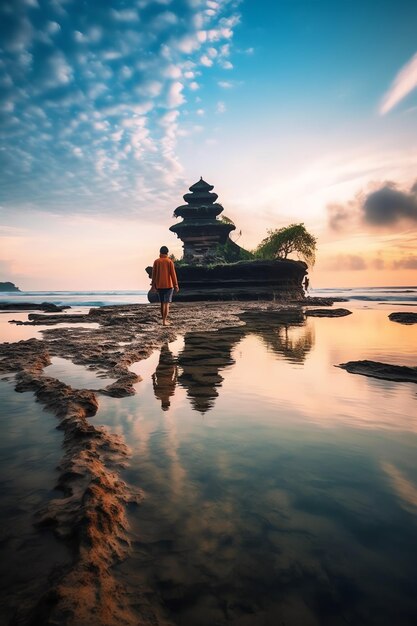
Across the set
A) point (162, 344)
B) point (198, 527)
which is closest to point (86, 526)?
point (198, 527)

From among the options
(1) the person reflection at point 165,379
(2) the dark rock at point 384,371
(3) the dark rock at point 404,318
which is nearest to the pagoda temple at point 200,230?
(3) the dark rock at point 404,318

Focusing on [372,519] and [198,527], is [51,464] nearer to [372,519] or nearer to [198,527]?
[198,527]

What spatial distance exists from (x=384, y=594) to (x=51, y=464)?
5.43 feet

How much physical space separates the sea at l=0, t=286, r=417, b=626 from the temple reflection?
78mm

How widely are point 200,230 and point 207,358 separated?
2800 cm

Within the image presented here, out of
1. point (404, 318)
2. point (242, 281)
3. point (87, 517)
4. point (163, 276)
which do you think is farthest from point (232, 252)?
point (87, 517)

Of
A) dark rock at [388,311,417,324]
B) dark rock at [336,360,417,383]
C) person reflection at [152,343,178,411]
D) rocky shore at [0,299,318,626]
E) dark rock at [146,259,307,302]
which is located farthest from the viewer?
dark rock at [146,259,307,302]

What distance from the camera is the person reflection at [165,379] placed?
322 centimetres

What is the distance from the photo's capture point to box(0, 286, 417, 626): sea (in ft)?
3.49

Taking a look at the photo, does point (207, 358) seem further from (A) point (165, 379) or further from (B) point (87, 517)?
(B) point (87, 517)

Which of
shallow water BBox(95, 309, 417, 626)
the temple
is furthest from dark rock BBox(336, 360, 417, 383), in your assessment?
the temple

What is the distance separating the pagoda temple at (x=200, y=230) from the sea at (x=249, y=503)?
28.9m

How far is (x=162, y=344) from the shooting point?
6.48 meters

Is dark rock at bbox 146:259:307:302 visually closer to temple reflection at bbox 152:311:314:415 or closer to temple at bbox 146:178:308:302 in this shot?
temple at bbox 146:178:308:302
